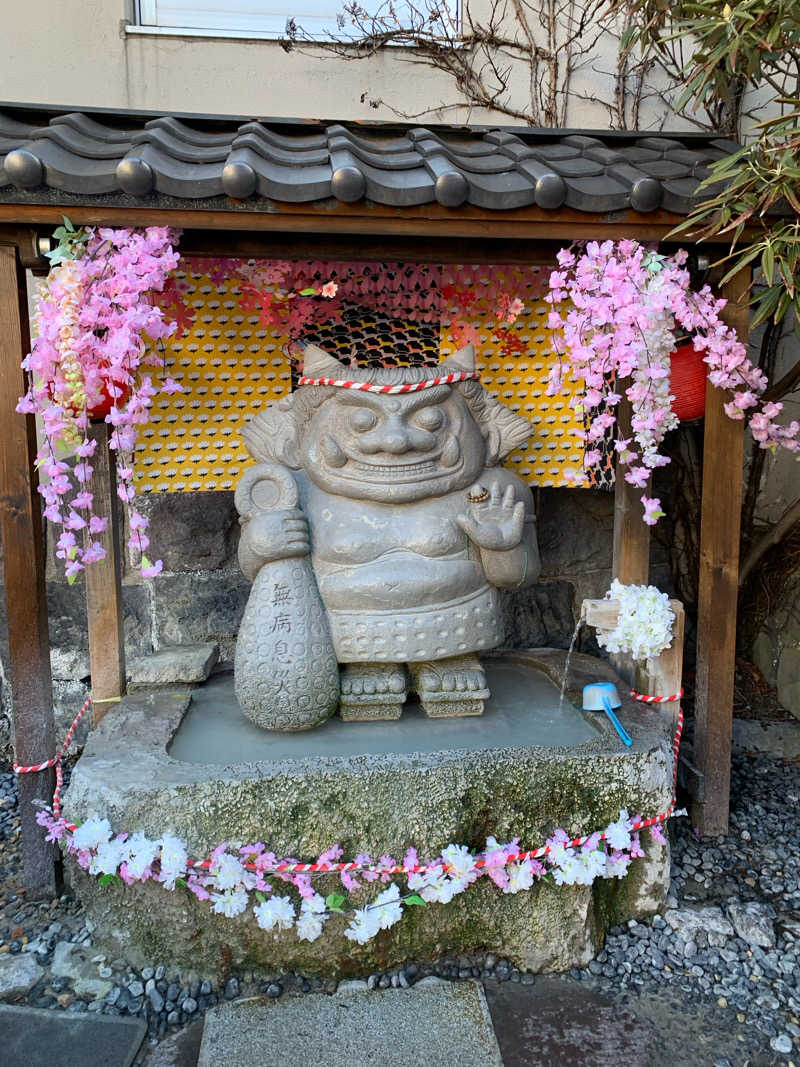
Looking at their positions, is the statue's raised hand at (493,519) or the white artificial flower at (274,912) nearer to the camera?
the white artificial flower at (274,912)

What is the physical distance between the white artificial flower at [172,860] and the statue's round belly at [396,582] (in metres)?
0.92

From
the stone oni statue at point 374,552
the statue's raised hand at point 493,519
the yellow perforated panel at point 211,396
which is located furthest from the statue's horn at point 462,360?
the yellow perforated panel at point 211,396

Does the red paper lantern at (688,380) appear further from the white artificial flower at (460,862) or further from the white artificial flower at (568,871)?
the white artificial flower at (460,862)

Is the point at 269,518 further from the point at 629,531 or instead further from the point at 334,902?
the point at 629,531

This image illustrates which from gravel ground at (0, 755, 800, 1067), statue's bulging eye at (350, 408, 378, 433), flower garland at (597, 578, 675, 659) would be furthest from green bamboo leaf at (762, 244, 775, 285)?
gravel ground at (0, 755, 800, 1067)

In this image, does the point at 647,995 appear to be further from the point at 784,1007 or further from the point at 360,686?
the point at 360,686

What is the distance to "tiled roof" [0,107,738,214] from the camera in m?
2.18

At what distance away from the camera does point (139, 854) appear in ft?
7.30

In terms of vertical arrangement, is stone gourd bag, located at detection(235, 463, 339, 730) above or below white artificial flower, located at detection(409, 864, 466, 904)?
above

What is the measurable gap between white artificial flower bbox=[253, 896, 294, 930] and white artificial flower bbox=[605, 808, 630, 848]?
3.23 feet

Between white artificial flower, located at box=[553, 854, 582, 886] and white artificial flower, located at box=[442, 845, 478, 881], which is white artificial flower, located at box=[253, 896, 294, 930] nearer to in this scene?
white artificial flower, located at box=[442, 845, 478, 881]

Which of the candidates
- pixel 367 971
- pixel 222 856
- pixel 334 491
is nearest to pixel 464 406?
pixel 334 491

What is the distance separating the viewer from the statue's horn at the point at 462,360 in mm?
2873

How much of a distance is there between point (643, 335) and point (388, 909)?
6.36 feet
